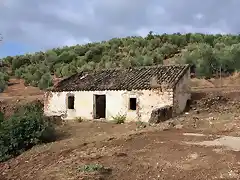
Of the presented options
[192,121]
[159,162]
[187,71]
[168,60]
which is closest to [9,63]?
[168,60]

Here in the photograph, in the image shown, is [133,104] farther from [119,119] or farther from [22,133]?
[22,133]

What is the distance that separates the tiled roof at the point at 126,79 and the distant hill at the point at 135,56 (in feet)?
39.0

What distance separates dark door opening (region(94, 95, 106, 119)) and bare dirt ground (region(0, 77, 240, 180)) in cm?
414

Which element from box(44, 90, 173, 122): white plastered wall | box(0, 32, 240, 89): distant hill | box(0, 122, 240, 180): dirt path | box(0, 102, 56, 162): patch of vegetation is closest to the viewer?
box(0, 122, 240, 180): dirt path

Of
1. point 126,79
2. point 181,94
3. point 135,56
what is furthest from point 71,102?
point 135,56

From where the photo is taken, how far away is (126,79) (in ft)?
76.1

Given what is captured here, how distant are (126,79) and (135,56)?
22272 millimetres

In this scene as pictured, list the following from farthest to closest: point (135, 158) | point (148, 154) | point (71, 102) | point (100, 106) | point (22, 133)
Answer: point (71, 102) → point (100, 106) → point (22, 133) → point (148, 154) → point (135, 158)

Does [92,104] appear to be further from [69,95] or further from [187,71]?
[187,71]

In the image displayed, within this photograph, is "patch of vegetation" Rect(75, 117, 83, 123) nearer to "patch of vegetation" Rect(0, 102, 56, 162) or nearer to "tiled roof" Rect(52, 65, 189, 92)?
"tiled roof" Rect(52, 65, 189, 92)

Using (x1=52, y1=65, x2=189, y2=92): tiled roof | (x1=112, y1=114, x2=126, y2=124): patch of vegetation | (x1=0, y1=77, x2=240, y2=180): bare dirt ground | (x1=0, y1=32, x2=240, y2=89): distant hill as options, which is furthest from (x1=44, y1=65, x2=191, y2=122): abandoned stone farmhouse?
(x1=0, y1=32, x2=240, y2=89): distant hill

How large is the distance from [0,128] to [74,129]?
3982mm

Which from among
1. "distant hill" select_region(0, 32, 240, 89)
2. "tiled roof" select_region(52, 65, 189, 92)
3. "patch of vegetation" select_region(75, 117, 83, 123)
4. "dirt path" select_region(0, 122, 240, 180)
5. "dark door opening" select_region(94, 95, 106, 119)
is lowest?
"dirt path" select_region(0, 122, 240, 180)

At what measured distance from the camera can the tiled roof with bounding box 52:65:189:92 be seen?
21600 millimetres
